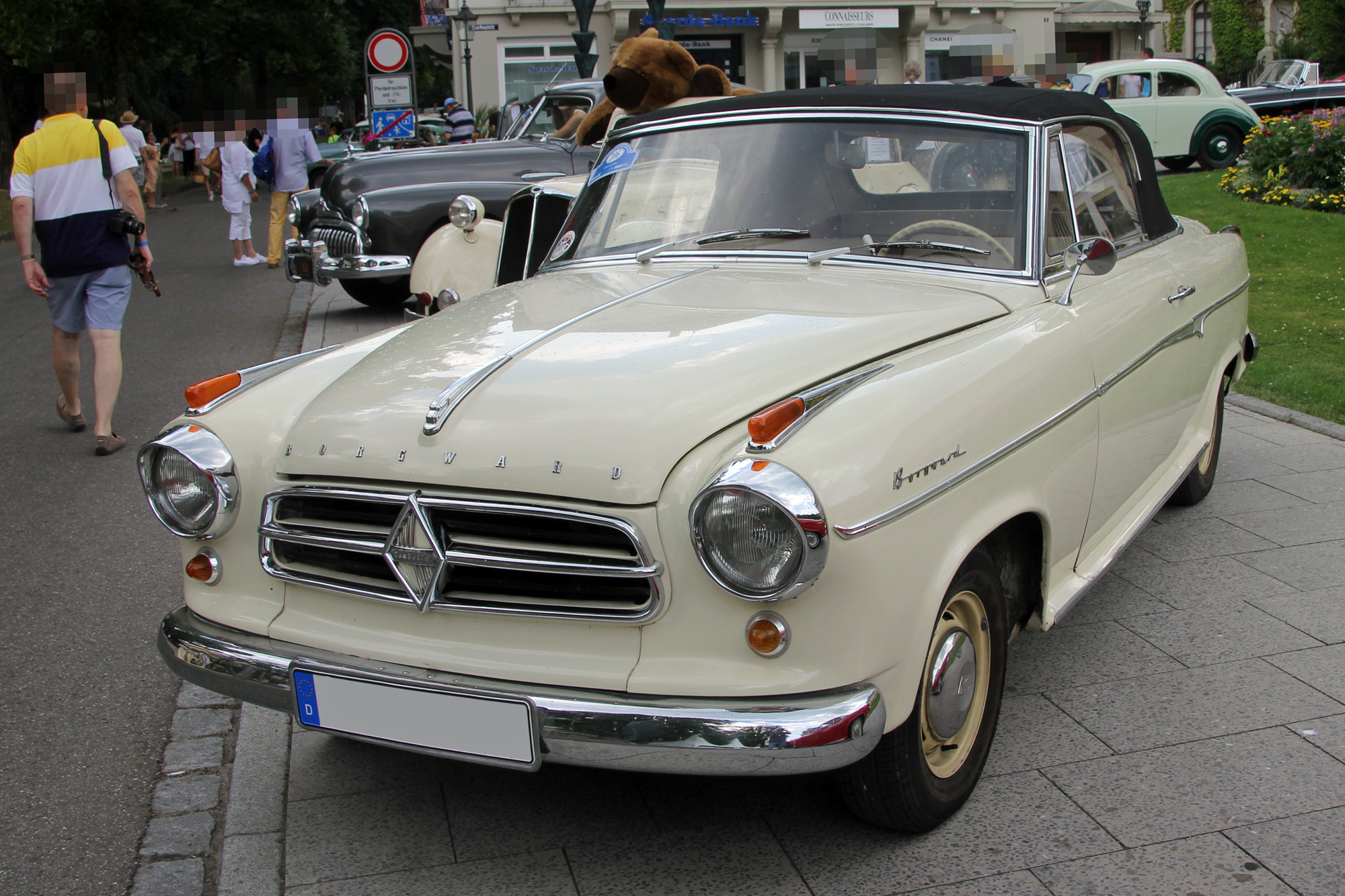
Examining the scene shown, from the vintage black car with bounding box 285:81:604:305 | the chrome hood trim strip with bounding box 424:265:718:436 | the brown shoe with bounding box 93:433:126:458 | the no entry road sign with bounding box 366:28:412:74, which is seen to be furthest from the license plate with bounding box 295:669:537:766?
the no entry road sign with bounding box 366:28:412:74

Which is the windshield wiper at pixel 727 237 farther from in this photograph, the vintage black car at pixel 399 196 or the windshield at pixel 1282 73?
the windshield at pixel 1282 73

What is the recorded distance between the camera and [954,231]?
3486 millimetres

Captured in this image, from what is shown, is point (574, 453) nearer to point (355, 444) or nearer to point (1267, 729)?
point (355, 444)

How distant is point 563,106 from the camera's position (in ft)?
38.6

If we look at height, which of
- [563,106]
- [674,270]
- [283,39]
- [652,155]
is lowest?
[674,270]

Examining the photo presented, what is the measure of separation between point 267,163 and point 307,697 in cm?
1166

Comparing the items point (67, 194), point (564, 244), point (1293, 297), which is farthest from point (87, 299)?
point (1293, 297)

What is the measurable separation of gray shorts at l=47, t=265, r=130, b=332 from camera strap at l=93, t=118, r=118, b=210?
37 centimetres

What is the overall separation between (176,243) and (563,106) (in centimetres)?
847

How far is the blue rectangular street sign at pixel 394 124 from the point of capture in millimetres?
16797

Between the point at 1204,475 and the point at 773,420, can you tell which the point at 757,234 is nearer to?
the point at 773,420

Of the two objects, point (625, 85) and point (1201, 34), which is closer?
point (625, 85)

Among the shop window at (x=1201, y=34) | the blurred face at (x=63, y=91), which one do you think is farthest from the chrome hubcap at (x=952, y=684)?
the shop window at (x=1201, y=34)

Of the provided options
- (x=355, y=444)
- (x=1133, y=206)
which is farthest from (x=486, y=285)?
(x=355, y=444)
